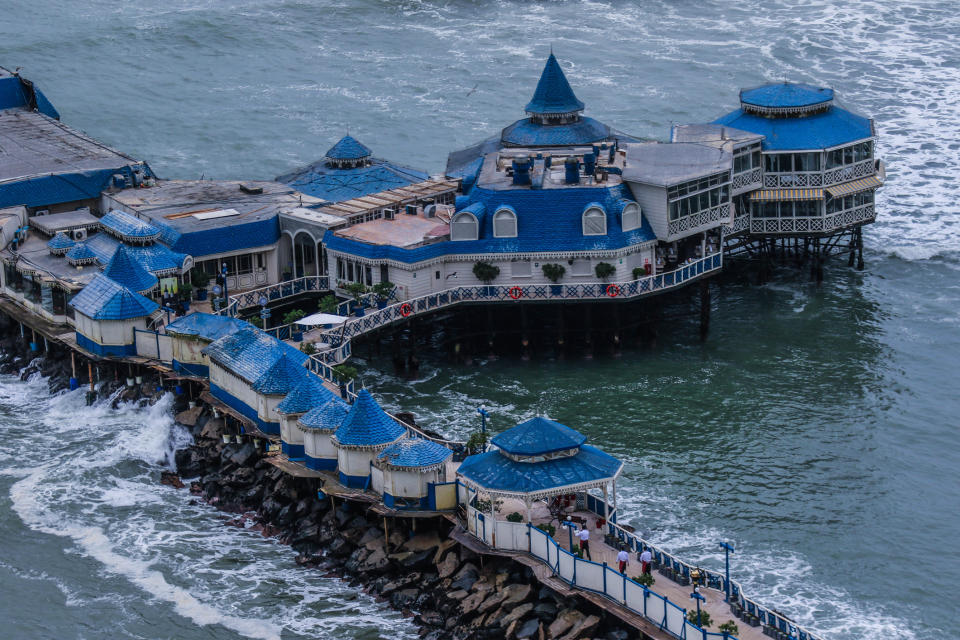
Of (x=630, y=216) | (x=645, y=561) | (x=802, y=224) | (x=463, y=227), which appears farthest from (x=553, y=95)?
(x=645, y=561)

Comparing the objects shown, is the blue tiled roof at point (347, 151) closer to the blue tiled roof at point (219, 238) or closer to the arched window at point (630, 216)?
the blue tiled roof at point (219, 238)

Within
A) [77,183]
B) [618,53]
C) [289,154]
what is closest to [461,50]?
[618,53]

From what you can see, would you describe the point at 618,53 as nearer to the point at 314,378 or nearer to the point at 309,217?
the point at 309,217

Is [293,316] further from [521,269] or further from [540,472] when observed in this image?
[540,472]

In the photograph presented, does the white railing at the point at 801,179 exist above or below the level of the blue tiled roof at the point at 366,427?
above

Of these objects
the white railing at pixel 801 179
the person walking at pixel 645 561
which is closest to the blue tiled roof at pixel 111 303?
the person walking at pixel 645 561

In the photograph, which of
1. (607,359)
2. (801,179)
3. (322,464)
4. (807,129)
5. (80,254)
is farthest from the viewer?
(807,129)

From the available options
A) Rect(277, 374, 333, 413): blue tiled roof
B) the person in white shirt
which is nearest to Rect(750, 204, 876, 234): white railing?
Rect(277, 374, 333, 413): blue tiled roof
